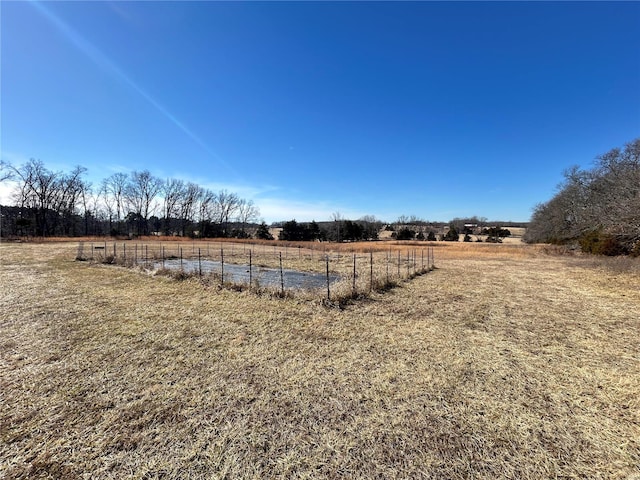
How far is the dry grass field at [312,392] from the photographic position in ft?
7.94

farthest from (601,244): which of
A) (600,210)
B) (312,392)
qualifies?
(312,392)

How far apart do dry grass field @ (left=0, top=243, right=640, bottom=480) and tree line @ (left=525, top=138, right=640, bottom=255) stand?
1138 cm

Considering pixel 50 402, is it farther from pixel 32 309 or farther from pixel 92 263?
pixel 92 263

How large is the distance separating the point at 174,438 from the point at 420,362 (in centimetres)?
343

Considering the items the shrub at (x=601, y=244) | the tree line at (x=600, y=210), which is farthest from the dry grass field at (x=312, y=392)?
the shrub at (x=601, y=244)

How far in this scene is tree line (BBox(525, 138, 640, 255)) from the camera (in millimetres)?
14820

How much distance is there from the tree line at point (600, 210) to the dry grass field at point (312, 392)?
1138cm

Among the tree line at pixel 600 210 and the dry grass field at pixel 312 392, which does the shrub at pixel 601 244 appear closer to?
the tree line at pixel 600 210

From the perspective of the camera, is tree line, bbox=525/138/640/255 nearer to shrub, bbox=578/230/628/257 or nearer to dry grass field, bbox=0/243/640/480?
shrub, bbox=578/230/628/257

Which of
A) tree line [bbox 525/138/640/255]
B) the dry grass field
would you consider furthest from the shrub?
the dry grass field

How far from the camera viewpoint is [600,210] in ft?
65.7

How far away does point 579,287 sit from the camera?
11.0 meters

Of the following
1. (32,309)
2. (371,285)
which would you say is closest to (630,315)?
(371,285)

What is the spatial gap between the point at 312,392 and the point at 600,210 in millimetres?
26628
